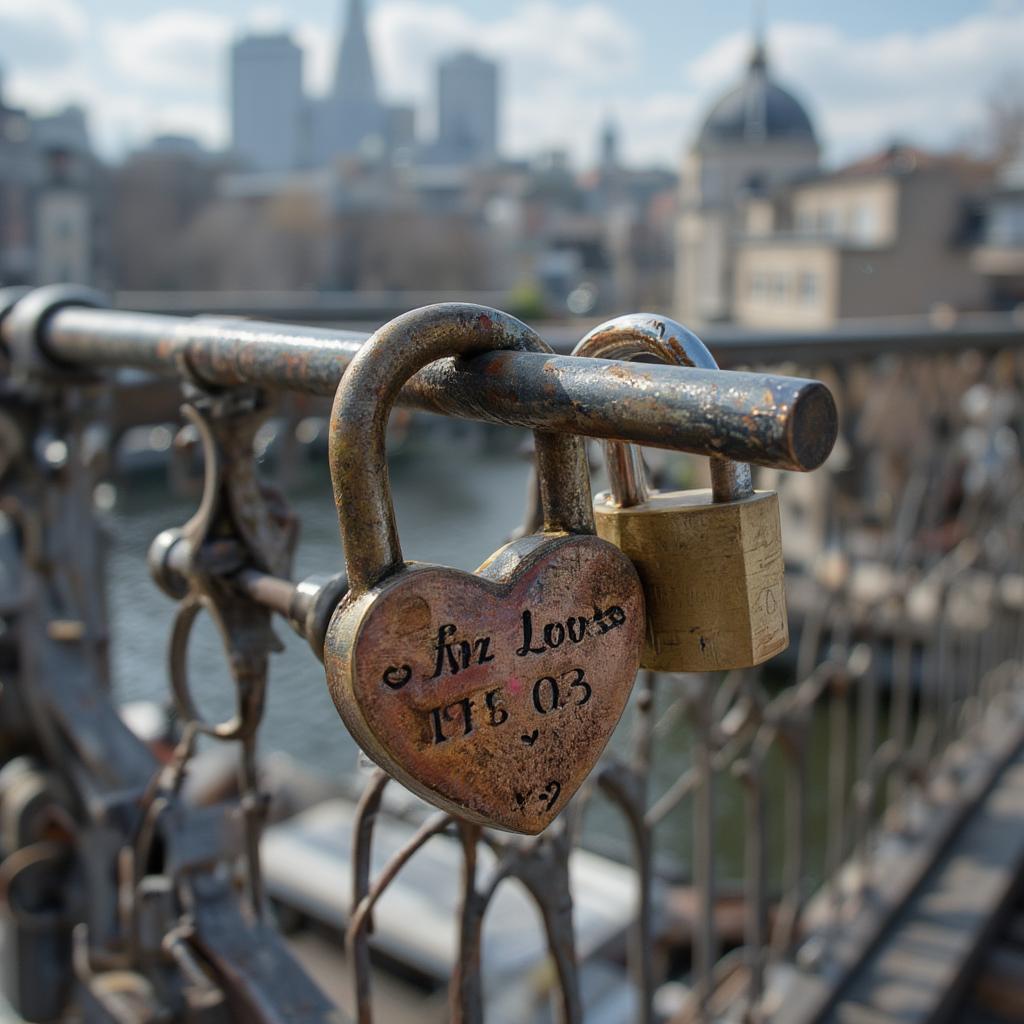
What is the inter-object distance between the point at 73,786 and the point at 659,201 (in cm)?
10137

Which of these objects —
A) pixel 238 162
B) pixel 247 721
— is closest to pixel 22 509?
pixel 247 721

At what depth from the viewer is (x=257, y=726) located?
1153mm

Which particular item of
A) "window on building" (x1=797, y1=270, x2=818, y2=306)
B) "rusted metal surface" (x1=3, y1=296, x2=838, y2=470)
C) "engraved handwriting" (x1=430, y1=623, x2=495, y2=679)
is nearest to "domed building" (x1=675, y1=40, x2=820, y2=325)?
"window on building" (x1=797, y1=270, x2=818, y2=306)

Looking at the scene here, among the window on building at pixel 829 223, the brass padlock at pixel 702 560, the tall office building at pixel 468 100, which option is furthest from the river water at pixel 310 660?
the tall office building at pixel 468 100

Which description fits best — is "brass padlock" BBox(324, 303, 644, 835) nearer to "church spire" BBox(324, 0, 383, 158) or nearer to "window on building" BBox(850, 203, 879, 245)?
"window on building" BBox(850, 203, 879, 245)

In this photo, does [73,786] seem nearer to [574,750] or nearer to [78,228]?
[574,750]

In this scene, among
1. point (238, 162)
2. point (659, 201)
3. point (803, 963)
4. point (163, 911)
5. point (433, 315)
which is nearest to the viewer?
point (433, 315)

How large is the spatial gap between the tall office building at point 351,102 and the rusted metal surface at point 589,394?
157932 millimetres

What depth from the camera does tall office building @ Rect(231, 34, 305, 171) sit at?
158 metres

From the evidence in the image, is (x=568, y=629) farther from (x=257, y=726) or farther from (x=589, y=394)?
(x=257, y=726)

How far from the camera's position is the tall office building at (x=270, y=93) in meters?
158

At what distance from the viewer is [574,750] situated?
0.70m

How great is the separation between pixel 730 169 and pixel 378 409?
55849 mm

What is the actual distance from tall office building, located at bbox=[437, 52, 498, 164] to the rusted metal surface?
16493 cm
